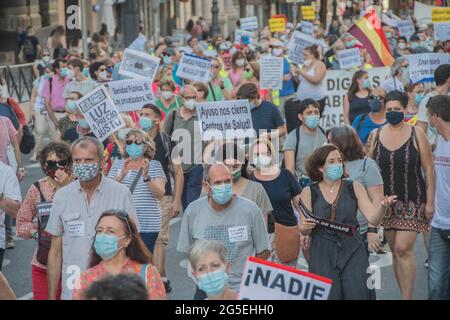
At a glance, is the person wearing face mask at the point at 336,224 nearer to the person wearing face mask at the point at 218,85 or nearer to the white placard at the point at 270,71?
the person wearing face mask at the point at 218,85

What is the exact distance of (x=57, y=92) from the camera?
1669cm

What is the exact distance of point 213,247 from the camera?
5.77 m

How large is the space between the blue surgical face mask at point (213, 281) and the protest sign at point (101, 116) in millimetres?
4825

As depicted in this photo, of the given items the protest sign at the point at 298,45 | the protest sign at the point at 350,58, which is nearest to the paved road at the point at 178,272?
the protest sign at the point at 350,58

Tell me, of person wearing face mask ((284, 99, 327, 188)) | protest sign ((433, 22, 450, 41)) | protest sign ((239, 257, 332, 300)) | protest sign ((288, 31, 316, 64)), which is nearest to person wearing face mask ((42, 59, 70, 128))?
protest sign ((288, 31, 316, 64))

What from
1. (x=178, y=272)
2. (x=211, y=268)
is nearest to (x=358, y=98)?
(x=178, y=272)

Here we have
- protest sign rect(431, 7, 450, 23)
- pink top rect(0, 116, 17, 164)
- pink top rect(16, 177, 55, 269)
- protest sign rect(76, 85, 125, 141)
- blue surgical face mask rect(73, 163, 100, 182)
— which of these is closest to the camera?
blue surgical face mask rect(73, 163, 100, 182)

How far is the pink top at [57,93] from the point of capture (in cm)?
1658

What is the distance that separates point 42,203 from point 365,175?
213 centimetres

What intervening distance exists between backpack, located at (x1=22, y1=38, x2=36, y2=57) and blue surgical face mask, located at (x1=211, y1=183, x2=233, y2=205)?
1116 inches

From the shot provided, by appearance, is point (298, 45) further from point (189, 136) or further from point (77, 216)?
point (77, 216)

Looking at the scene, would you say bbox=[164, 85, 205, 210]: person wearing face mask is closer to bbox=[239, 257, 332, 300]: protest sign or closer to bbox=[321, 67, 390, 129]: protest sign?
bbox=[239, 257, 332, 300]: protest sign

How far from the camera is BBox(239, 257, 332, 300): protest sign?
220 inches

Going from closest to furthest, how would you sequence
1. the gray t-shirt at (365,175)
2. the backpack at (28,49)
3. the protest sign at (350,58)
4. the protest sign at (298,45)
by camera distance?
the gray t-shirt at (365,175) < the protest sign at (350,58) < the protest sign at (298,45) < the backpack at (28,49)
